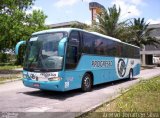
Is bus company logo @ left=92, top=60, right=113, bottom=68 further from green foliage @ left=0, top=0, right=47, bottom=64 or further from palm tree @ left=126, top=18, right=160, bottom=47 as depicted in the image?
palm tree @ left=126, top=18, right=160, bottom=47

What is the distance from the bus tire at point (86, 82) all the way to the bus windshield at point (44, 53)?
7.93ft

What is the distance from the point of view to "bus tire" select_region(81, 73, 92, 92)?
14258 millimetres

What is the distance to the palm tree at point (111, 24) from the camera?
39094 millimetres

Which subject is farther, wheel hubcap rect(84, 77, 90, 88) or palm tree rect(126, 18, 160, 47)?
palm tree rect(126, 18, 160, 47)

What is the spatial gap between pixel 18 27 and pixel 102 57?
15.2 meters

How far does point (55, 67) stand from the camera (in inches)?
481

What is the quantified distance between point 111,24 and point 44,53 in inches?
1084

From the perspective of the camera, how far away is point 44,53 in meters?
12.5

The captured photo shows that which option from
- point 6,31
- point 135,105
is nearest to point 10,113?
point 135,105

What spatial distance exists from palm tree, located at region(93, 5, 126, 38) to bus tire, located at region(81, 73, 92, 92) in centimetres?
2493

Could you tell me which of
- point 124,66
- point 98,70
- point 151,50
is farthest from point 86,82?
point 151,50

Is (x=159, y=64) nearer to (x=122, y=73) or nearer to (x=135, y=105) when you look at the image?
(x=122, y=73)

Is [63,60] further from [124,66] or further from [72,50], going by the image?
[124,66]

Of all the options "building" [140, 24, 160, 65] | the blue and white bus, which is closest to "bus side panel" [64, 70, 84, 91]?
the blue and white bus
